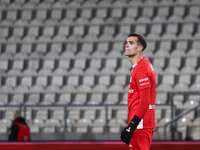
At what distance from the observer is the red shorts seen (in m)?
2.15

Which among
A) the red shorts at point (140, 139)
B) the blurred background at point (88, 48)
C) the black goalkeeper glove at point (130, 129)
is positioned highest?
the blurred background at point (88, 48)

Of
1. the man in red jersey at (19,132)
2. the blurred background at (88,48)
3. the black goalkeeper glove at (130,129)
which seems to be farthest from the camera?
the blurred background at (88,48)

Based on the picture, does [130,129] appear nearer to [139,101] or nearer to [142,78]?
[139,101]

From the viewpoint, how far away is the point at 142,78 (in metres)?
2.12

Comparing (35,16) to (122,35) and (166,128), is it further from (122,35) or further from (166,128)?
(166,128)

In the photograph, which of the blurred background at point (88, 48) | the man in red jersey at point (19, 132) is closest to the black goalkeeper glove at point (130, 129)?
the man in red jersey at point (19, 132)

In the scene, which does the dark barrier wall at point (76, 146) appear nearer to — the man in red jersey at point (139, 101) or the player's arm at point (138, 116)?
the man in red jersey at point (139, 101)

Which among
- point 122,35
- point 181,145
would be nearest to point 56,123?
point 181,145

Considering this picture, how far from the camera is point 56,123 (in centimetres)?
592

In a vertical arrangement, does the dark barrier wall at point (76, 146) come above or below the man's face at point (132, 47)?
below

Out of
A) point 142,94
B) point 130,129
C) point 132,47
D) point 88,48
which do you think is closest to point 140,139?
point 130,129

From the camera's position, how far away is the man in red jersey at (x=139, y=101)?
2086 mm

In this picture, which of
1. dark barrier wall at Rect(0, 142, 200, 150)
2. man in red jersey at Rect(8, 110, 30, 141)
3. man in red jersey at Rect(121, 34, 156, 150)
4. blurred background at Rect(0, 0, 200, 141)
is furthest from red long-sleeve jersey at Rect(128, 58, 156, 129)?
blurred background at Rect(0, 0, 200, 141)

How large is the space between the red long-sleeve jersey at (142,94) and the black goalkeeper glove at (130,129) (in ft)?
0.11
